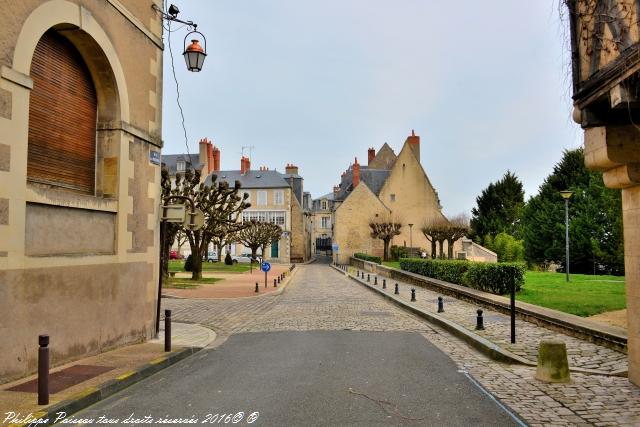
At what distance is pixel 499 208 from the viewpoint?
57281 mm

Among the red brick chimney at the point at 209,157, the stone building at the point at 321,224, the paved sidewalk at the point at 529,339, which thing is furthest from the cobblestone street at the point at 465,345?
the stone building at the point at 321,224

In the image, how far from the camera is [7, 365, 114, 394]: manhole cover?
19.0 feet

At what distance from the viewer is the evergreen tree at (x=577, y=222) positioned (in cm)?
3322

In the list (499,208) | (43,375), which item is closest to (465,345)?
(43,375)

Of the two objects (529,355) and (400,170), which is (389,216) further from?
(529,355)

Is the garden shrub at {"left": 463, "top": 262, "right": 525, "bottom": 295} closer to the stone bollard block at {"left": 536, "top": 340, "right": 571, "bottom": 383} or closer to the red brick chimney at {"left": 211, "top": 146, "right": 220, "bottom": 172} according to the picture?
the stone bollard block at {"left": 536, "top": 340, "right": 571, "bottom": 383}

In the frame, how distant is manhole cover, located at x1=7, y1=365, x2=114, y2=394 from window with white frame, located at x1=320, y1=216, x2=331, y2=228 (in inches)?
2923

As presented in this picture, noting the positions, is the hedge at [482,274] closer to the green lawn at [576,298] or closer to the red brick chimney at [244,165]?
the green lawn at [576,298]

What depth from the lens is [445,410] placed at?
5.47 metres

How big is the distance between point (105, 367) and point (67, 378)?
28.3 inches

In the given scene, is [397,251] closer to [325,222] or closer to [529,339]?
[325,222]

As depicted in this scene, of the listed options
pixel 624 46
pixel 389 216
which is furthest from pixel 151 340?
pixel 389 216

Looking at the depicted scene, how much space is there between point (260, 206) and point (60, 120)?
54.9 meters

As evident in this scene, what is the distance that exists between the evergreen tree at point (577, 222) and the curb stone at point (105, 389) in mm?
27332
